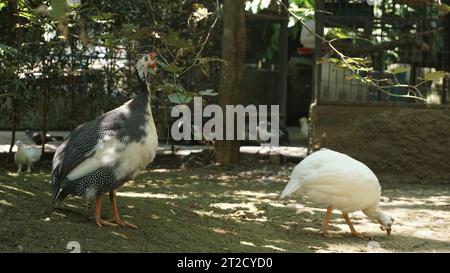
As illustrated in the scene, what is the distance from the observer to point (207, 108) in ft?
36.2

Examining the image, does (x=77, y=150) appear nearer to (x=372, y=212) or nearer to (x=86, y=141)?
(x=86, y=141)

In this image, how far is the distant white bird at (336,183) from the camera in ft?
19.6

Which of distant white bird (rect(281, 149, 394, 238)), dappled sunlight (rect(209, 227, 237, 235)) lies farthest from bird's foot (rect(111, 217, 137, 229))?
distant white bird (rect(281, 149, 394, 238))

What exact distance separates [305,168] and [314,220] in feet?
3.38

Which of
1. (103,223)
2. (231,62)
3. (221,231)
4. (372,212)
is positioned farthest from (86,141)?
(231,62)

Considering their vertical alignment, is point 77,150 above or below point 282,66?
below

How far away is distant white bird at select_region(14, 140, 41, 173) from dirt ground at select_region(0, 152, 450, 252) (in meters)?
0.44

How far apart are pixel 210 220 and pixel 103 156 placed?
4.94 feet

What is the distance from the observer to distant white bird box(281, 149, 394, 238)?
5.98m

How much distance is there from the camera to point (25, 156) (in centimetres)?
986

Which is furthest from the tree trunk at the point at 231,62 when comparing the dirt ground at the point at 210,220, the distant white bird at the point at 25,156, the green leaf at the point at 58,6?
the green leaf at the point at 58,6

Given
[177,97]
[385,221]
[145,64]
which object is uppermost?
[145,64]

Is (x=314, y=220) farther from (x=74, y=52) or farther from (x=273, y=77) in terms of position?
(x=273, y=77)

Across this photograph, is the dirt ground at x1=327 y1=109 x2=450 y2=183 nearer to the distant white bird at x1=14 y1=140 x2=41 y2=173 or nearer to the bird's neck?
the bird's neck
